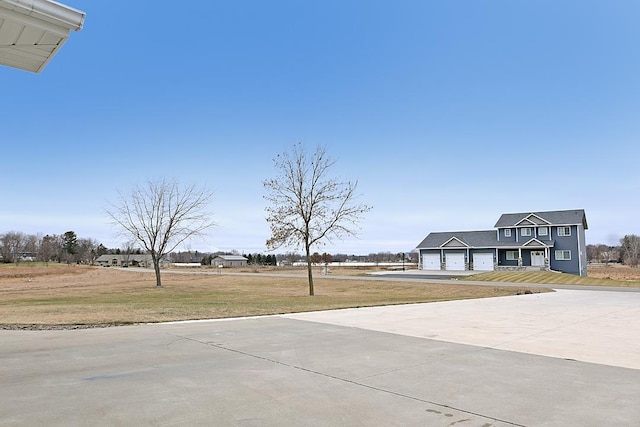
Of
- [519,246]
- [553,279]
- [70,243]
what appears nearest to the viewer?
[553,279]

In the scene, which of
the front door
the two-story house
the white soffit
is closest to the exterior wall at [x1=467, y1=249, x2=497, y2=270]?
the two-story house

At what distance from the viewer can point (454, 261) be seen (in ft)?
183

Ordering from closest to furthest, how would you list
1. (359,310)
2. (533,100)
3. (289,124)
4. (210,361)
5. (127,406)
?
(127,406), (210,361), (359,310), (533,100), (289,124)

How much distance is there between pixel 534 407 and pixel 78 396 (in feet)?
16.4

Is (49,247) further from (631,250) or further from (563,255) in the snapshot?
(631,250)

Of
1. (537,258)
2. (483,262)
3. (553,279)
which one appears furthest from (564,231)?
(553,279)

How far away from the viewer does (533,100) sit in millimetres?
23594

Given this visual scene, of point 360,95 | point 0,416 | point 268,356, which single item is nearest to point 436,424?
point 268,356

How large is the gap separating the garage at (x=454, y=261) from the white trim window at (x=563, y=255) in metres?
10.9

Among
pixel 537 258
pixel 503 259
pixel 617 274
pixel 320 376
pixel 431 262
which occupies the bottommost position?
pixel 617 274

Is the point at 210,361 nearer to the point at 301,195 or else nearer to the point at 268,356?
the point at 268,356

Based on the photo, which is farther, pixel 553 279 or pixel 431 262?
pixel 431 262

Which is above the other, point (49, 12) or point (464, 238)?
point (49, 12)

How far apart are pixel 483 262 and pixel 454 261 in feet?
12.2
